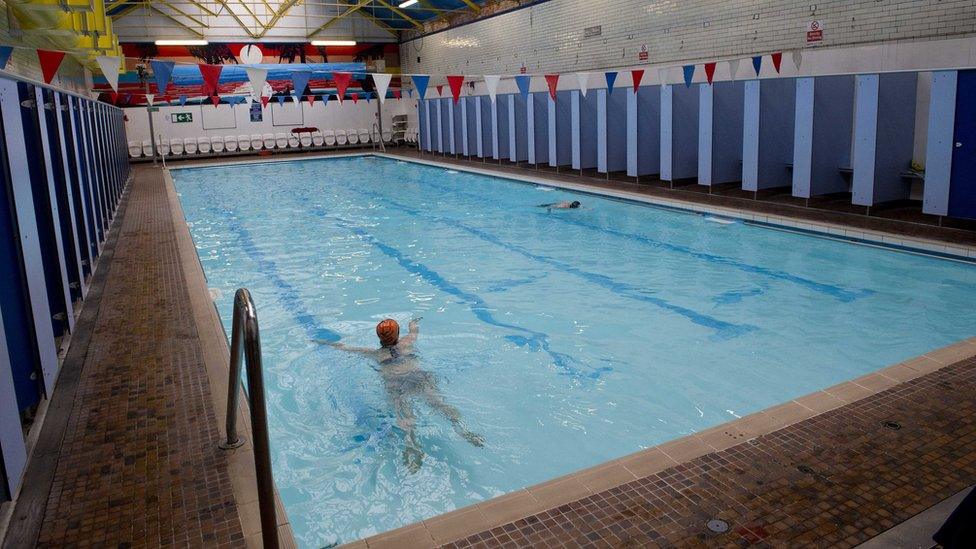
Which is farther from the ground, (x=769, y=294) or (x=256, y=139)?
(x=256, y=139)

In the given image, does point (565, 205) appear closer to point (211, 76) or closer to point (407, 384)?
point (211, 76)

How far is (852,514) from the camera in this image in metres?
2.55

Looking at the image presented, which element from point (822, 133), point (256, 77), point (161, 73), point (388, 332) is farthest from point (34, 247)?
point (822, 133)

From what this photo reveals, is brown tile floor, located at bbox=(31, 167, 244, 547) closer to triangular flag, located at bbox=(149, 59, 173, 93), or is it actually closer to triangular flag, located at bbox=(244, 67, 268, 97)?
triangular flag, located at bbox=(149, 59, 173, 93)

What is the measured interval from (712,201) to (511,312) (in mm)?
5484

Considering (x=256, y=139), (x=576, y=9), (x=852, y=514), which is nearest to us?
(x=852, y=514)

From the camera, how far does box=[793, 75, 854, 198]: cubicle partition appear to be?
9578mm

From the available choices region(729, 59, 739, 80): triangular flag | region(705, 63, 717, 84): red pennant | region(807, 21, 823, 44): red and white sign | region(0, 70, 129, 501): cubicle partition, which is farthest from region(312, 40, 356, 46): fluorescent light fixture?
region(0, 70, 129, 501): cubicle partition

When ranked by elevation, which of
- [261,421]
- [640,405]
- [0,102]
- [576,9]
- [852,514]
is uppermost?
[576,9]

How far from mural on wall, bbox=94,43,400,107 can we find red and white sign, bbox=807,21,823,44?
16.3 metres

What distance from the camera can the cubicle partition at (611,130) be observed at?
527 inches

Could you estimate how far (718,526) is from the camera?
8.19 feet

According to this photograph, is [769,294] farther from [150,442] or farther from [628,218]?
[150,442]

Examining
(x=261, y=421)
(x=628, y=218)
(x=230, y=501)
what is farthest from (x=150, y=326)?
(x=628, y=218)
